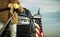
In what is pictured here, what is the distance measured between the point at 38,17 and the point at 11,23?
226cm

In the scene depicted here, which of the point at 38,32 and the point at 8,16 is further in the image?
the point at 38,32

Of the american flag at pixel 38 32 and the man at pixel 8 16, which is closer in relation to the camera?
the man at pixel 8 16

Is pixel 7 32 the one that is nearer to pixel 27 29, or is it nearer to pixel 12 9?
pixel 12 9

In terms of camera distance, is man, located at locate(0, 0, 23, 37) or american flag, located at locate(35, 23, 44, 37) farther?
american flag, located at locate(35, 23, 44, 37)

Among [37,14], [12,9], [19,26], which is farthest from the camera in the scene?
[37,14]

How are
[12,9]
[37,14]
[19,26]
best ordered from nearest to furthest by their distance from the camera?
[12,9] → [19,26] → [37,14]

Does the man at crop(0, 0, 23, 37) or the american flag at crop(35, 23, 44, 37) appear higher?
the man at crop(0, 0, 23, 37)

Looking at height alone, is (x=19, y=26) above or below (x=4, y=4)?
below

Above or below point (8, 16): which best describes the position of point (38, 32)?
below

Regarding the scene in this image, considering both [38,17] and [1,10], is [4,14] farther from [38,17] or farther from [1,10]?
[38,17]

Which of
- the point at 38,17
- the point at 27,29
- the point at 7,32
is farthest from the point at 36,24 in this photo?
the point at 7,32

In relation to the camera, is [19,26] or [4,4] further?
[19,26]

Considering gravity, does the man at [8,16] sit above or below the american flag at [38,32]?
above

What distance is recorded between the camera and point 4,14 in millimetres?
5184
